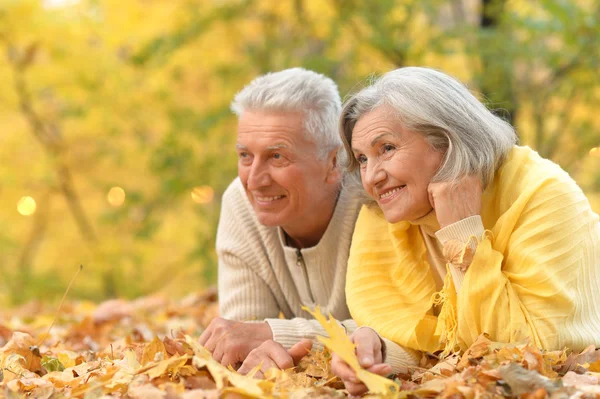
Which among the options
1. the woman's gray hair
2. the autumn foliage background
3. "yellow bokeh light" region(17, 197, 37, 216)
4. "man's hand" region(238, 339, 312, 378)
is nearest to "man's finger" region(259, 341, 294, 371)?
"man's hand" region(238, 339, 312, 378)

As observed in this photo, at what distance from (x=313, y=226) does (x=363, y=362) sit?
1254 mm

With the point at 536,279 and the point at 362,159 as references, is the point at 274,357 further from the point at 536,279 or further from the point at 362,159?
the point at 536,279

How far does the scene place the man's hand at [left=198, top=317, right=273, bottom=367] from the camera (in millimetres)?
2820

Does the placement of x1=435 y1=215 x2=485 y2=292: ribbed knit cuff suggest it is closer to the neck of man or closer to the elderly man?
the elderly man

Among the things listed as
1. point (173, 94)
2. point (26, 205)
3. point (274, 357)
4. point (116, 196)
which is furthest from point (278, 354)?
point (116, 196)

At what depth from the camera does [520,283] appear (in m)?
2.55

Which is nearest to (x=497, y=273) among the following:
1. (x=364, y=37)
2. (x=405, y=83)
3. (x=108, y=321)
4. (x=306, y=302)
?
(x=405, y=83)

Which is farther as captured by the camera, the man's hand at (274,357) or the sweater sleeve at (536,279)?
the man's hand at (274,357)

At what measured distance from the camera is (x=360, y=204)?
11.4ft

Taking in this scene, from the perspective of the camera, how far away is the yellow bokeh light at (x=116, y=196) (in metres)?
10.4

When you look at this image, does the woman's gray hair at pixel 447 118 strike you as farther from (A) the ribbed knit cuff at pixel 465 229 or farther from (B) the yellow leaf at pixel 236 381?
(B) the yellow leaf at pixel 236 381

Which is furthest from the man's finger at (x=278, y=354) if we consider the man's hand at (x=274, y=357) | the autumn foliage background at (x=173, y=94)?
the autumn foliage background at (x=173, y=94)

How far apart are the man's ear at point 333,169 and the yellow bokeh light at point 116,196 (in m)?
7.29

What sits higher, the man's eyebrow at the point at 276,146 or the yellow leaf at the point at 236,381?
the man's eyebrow at the point at 276,146
